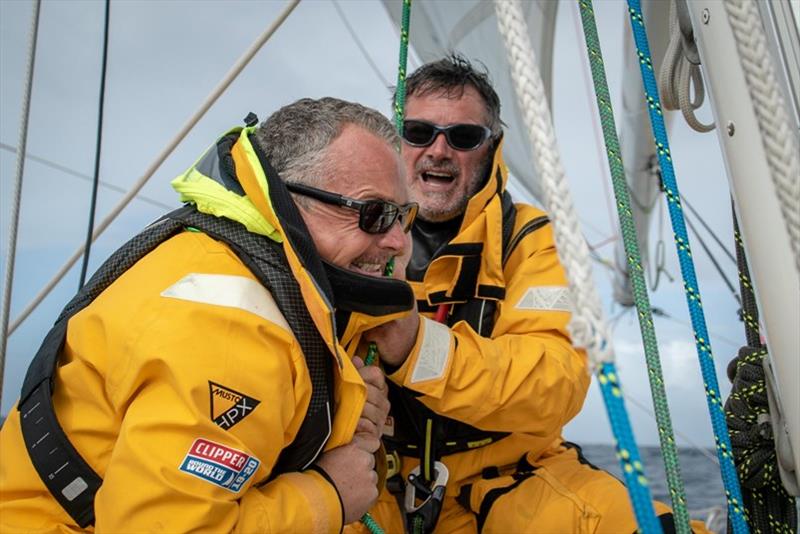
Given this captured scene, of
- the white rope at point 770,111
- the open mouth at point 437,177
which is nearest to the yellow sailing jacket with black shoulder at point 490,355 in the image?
the open mouth at point 437,177

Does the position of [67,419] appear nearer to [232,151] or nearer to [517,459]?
[232,151]

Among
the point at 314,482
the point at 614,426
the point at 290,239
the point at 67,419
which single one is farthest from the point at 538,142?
the point at 67,419

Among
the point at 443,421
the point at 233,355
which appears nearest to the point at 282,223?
the point at 233,355

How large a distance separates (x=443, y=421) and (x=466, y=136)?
0.91 m

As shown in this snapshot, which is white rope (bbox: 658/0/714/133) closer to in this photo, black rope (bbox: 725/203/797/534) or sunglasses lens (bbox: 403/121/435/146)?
black rope (bbox: 725/203/797/534)

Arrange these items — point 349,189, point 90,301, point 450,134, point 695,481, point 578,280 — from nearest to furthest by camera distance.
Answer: point 578,280 → point 90,301 → point 349,189 → point 450,134 → point 695,481

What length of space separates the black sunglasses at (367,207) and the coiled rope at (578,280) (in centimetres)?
70

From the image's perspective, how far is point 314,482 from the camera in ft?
4.82

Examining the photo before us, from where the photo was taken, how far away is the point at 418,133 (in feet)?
8.24

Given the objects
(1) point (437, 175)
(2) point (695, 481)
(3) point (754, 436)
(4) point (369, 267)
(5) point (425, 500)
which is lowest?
(2) point (695, 481)

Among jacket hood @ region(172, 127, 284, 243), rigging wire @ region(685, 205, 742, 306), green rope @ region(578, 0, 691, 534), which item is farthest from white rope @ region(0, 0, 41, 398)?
rigging wire @ region(685, 205, 742, 306)

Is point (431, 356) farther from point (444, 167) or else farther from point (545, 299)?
point (444, 167)

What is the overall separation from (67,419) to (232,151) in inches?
23.2

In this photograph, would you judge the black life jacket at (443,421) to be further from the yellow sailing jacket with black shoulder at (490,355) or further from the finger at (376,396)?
the finger at (376,396)
